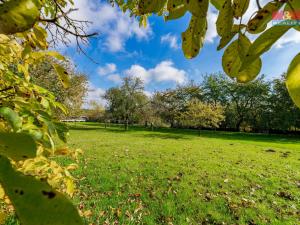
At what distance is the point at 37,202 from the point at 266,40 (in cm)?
33

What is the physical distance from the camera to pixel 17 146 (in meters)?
0.29

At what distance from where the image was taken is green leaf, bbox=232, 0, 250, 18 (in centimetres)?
49

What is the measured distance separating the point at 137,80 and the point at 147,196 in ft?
131

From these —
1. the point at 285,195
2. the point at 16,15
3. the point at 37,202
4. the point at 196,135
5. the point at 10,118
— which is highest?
the point at 16,15

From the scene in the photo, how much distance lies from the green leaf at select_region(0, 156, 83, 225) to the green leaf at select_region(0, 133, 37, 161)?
0.04m

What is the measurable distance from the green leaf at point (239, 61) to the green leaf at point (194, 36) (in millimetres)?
61

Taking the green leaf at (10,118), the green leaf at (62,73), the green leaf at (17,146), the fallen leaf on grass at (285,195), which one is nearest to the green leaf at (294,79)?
the green leaf at (17,146)

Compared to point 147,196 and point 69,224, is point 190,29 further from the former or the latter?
point 147,196

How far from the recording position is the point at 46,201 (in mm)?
231

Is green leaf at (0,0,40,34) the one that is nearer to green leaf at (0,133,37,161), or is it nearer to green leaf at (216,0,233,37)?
green leaf at (0,133,37,161)

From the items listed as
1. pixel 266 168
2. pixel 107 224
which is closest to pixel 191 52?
pixel 107 224

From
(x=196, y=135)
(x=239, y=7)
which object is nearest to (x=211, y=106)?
(x=196, y=135)

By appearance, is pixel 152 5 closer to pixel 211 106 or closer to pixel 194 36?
pixel 194 36

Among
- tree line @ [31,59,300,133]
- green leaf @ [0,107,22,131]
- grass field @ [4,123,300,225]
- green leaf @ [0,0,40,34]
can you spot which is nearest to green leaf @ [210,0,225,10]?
green leaf @ [0,0,40,34]
